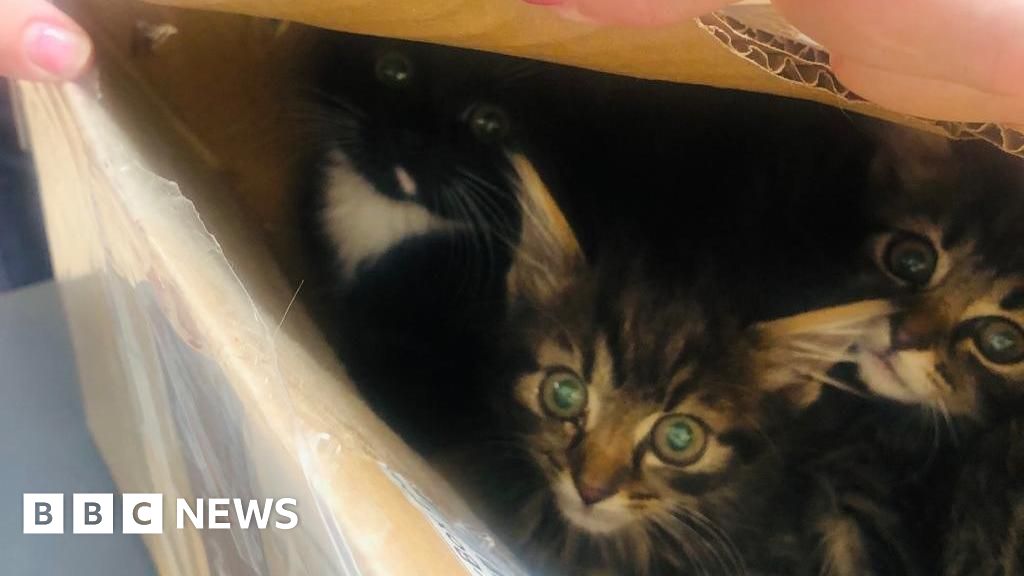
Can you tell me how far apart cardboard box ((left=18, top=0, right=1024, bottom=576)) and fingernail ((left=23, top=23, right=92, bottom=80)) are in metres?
0.01

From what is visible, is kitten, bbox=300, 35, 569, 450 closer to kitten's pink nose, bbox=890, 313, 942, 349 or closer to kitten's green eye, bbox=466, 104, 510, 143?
kitten's green eye, bbox=466, 104, 510, 143

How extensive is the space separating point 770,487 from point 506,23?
0.42m

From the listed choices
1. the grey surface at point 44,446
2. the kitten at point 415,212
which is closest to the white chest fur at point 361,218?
the kitten at point 415,212

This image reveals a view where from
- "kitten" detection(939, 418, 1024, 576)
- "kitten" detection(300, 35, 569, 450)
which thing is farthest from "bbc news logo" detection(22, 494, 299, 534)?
"kitten" detection(939, 418, 1024, 576)

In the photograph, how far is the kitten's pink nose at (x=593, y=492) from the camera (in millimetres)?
689

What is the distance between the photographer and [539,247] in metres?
0.69

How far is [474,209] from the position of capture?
0.71 meters

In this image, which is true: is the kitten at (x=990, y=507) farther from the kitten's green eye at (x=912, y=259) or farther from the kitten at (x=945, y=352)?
the kitten's green eye at (x=912, y=259)

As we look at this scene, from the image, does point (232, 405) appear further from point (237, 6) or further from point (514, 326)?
point (514, 326)

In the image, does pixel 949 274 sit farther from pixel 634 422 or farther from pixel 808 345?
pixel 634 422

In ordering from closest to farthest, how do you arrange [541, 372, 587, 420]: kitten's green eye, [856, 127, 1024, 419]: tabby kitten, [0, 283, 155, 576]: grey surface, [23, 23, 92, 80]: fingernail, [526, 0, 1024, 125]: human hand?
[526, 0, 1024, 125]: human hand, [23, 23, 92, 80]: fingernail, [856, 127, 1024, 419]: tabby kitten, [541, 372, 587, 420]: kitten's green eye, [0, 283, 155, 576]: grey surface

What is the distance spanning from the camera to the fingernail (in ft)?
1.29

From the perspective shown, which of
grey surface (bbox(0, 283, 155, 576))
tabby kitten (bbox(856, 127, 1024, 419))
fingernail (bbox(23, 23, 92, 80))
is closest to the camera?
fingernail (bbox(23, 23, 92, 80))

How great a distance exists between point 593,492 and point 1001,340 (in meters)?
0.31
